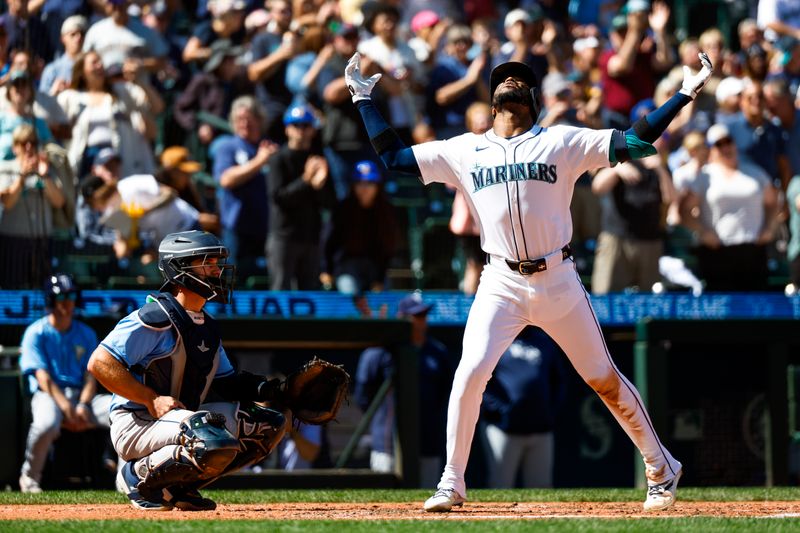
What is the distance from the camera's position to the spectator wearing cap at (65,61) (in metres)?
10.9

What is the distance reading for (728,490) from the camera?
27.5 ft

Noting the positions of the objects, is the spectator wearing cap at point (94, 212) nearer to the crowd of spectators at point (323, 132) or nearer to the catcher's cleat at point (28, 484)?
the crowd of spectators at point (323, 132)

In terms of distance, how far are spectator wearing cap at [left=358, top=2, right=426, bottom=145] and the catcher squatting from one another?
5.54m

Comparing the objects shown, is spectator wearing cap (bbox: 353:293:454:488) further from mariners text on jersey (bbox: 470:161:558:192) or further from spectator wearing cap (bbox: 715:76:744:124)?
mariners text on jersey (bbox: 470:161:558:192)

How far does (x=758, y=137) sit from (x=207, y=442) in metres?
7.59

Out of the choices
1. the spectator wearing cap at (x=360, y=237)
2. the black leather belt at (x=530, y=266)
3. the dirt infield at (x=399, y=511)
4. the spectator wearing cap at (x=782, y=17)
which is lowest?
the dirt infield at (x=399, y=511)

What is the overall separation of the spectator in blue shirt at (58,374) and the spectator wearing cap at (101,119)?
5.24 feet

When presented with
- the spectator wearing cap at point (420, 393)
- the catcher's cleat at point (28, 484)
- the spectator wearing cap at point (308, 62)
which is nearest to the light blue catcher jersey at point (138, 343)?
the catcher's cleat at point (28, 484)

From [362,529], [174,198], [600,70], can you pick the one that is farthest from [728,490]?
[600,70]

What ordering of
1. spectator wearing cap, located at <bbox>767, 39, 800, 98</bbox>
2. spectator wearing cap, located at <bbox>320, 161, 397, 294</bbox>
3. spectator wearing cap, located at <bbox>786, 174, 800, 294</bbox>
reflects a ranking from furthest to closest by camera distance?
spectator wearing cap, located at <bbox>767, 39, 800, 98</bbox>
spectator wearing cap, located at <bbox>786, 174, 800, 294</bbox>
spectator wearing cap, located at <bbox>320, 161, 397, 294</bbox>

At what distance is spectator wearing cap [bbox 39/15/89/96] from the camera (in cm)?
1093

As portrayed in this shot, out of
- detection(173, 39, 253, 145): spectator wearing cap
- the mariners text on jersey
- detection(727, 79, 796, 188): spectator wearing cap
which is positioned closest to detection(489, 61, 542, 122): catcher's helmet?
the mariners text on jersey

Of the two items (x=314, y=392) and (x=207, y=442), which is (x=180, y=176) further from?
(x=207, y=442)

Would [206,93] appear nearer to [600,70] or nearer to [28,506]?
[600,70]
